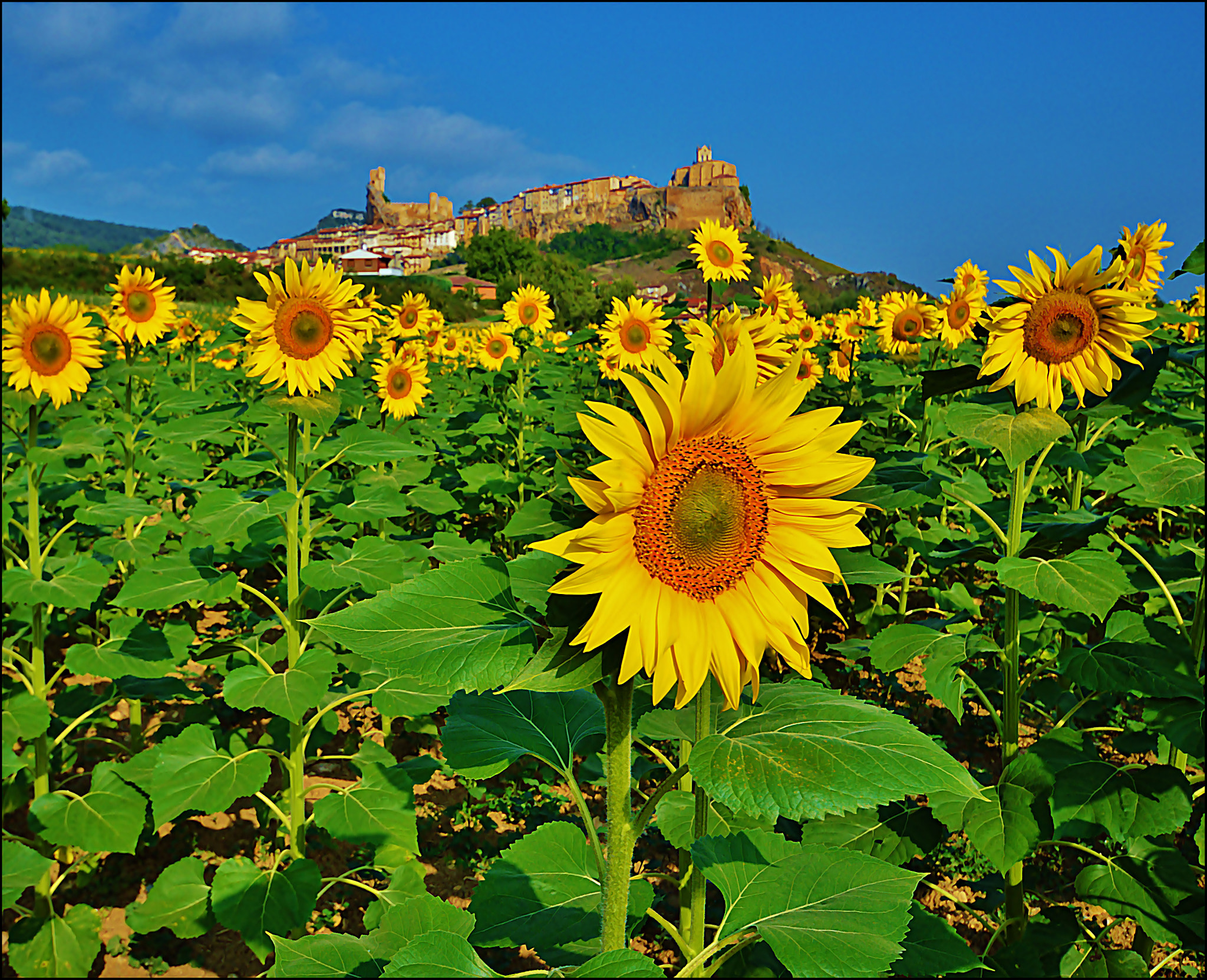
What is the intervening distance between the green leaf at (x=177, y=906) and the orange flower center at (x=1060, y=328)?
334 centimetres

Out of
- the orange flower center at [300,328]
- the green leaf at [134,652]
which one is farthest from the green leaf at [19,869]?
the orange flower center at [300,328]

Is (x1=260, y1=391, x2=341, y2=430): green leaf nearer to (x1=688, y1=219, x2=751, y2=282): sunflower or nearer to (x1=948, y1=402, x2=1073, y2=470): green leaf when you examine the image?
(x1=948, y1=402, x2=1073, y2=470): green leaf

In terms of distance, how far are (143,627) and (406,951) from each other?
2817mm

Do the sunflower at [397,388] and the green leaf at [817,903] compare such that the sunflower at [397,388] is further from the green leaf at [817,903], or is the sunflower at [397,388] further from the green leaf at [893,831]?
the green leaf at [817,903]

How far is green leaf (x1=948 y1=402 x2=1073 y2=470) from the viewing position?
212 cm

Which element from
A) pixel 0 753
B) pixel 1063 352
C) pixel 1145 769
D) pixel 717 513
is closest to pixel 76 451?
pixel 0 753

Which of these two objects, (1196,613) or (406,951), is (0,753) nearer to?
(406,951)

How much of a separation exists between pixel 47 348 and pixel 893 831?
14.1 feet

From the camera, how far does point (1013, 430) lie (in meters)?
2.17

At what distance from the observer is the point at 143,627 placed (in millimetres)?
3277

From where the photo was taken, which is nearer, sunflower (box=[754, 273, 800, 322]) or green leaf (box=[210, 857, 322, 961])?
green leaf (box=[210, 857, 322, 961])

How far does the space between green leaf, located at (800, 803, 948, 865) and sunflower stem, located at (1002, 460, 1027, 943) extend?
323mm

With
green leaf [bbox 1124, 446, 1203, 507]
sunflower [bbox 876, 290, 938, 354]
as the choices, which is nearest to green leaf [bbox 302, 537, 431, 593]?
green leaf [bbox 1124, 446, 1203, 507]

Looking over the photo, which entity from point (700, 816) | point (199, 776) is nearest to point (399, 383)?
point (199, 776)
